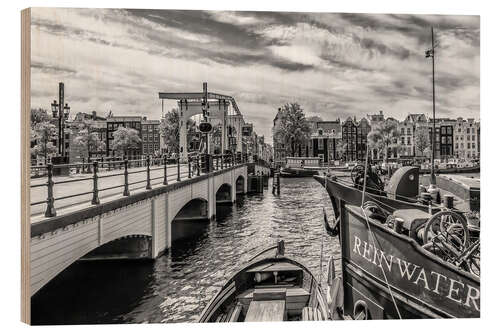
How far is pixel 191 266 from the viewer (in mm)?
6207

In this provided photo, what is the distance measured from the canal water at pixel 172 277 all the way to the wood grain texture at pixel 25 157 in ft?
1.50

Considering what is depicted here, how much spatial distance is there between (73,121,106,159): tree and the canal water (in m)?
1.66

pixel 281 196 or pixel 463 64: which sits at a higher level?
pixel 463 64

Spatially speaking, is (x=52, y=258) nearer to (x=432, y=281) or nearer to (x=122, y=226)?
(x=122, y=226)

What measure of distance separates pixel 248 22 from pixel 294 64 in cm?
76

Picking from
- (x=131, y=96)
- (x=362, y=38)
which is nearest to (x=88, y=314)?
(x=131, y=96)

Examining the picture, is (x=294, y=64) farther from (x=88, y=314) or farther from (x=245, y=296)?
(x=88, y=314)

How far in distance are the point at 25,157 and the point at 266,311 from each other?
Answer: 300 centimetres

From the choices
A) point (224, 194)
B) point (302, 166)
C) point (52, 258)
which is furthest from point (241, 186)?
point (52, 258)

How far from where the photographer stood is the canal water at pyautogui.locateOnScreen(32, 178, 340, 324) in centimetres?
467

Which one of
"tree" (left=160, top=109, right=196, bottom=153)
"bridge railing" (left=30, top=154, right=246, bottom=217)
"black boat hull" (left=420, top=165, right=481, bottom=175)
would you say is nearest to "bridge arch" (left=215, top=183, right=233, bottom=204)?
"bridge railing" (left=30, top=154, right=246, bottom=217)

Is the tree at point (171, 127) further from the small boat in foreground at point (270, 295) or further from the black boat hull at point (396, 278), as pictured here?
the black boat hull at point (396, 278)

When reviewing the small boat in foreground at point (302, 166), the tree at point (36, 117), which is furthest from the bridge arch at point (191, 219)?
the tree at point (36, 117)
